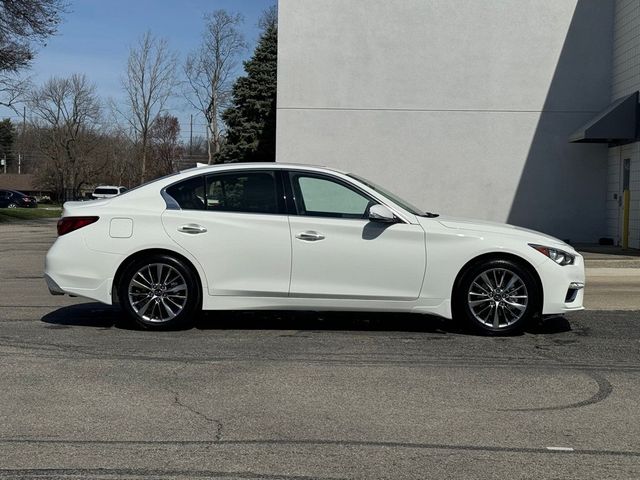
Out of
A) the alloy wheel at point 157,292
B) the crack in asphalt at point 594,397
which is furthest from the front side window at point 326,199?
the crack in asphalt at point 594,397

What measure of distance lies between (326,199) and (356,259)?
0.74m

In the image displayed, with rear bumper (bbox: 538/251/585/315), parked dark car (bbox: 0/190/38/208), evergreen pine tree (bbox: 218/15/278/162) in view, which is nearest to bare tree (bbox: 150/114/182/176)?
parked dark car (bbox: 0/190/38/208)

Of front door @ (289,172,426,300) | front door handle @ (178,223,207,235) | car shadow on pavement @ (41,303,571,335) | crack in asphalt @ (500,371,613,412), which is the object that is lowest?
crack in asphalt @ (500,371,613,412)

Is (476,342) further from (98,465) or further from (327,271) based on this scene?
(98,465)

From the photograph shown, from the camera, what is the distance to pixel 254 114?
140 feet

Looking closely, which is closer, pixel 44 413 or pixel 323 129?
pixel 44 413

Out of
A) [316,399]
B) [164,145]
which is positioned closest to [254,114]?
[164,145]

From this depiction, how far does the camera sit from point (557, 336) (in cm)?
771

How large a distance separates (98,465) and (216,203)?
398 cm

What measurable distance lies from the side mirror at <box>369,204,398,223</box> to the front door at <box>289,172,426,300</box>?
6 centimetres

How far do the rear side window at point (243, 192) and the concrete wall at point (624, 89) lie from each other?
1249 cm

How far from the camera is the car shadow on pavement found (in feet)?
26.3

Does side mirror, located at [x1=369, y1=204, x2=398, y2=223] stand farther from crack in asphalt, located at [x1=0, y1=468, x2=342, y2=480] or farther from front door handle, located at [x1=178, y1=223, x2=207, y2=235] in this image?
crack in asphalt, located at [x1=0, y1=468, x2=342, y2=480]

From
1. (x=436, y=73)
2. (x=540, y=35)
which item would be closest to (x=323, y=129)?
(x=436, y=73)
